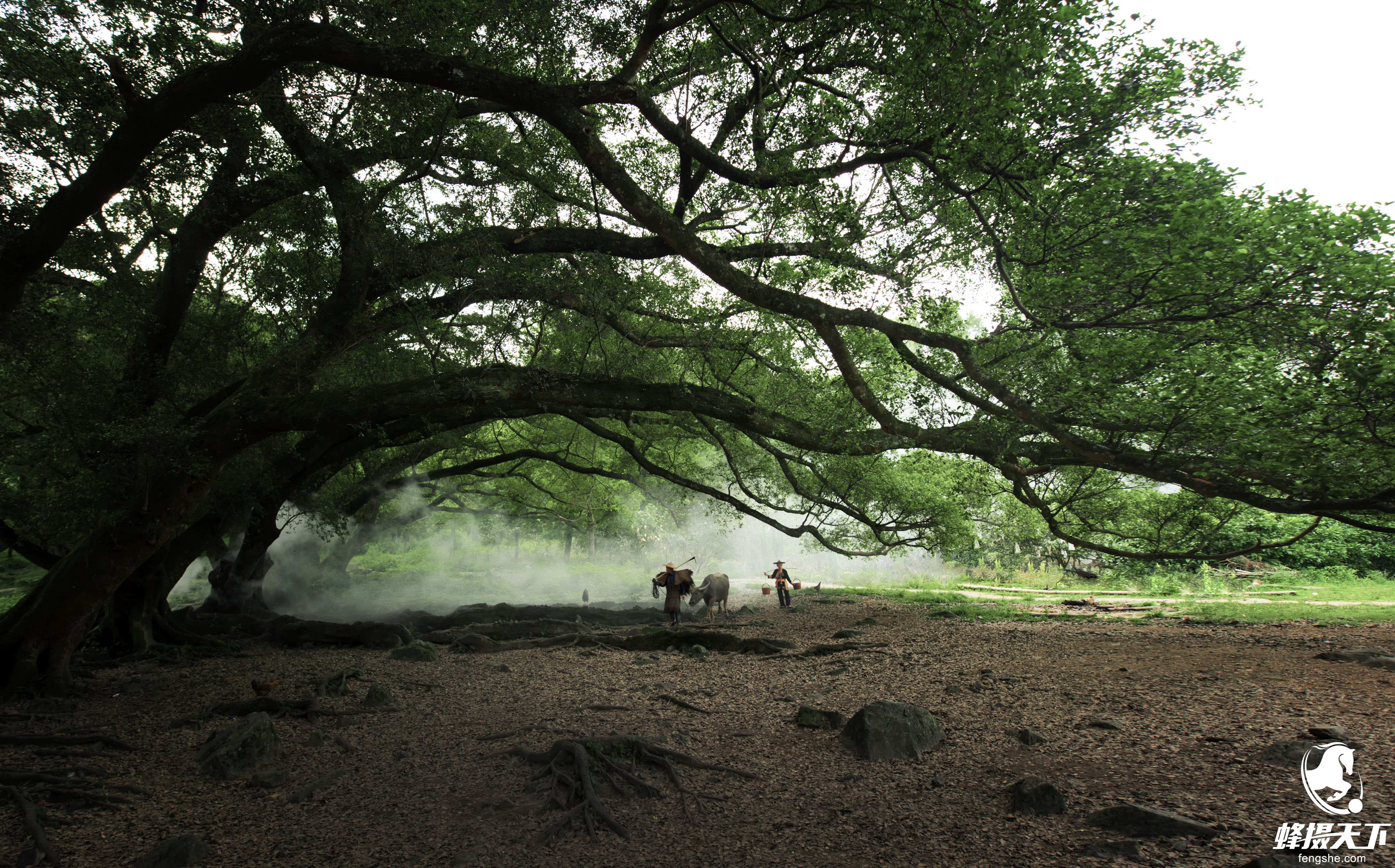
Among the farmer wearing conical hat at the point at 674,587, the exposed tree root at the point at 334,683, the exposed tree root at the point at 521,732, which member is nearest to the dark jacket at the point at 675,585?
the farmer wearing conical hat at the point at 674,587

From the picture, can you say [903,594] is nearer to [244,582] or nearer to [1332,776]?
[1332,776]

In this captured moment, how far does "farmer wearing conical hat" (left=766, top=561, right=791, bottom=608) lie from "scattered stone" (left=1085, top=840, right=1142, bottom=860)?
11894 mm

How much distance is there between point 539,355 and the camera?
10.8 m

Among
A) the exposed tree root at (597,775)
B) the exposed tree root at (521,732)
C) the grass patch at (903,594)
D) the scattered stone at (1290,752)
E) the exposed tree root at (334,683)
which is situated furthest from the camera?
the grass patch at (903,594)

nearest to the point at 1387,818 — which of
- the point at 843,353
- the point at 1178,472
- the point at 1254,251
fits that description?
the point at 1178,472

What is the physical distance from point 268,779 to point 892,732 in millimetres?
4190

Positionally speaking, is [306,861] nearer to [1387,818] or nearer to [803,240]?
[1387,818]

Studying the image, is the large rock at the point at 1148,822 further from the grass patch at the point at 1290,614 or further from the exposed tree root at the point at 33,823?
the grass patch at the point at 1290,614

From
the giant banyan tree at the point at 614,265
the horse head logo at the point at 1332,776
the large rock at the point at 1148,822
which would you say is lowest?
the large rock at the point at 1148,822

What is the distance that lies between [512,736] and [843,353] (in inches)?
165

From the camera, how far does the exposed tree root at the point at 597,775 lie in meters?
3.61

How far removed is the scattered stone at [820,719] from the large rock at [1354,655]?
15.9ft

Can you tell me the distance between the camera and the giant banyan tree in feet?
15.7

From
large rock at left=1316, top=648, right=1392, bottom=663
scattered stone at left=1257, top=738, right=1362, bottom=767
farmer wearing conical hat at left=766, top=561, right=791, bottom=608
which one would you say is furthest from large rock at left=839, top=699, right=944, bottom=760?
farmer wearing conical hat at left=766, top=561, right=791, bottom=608
